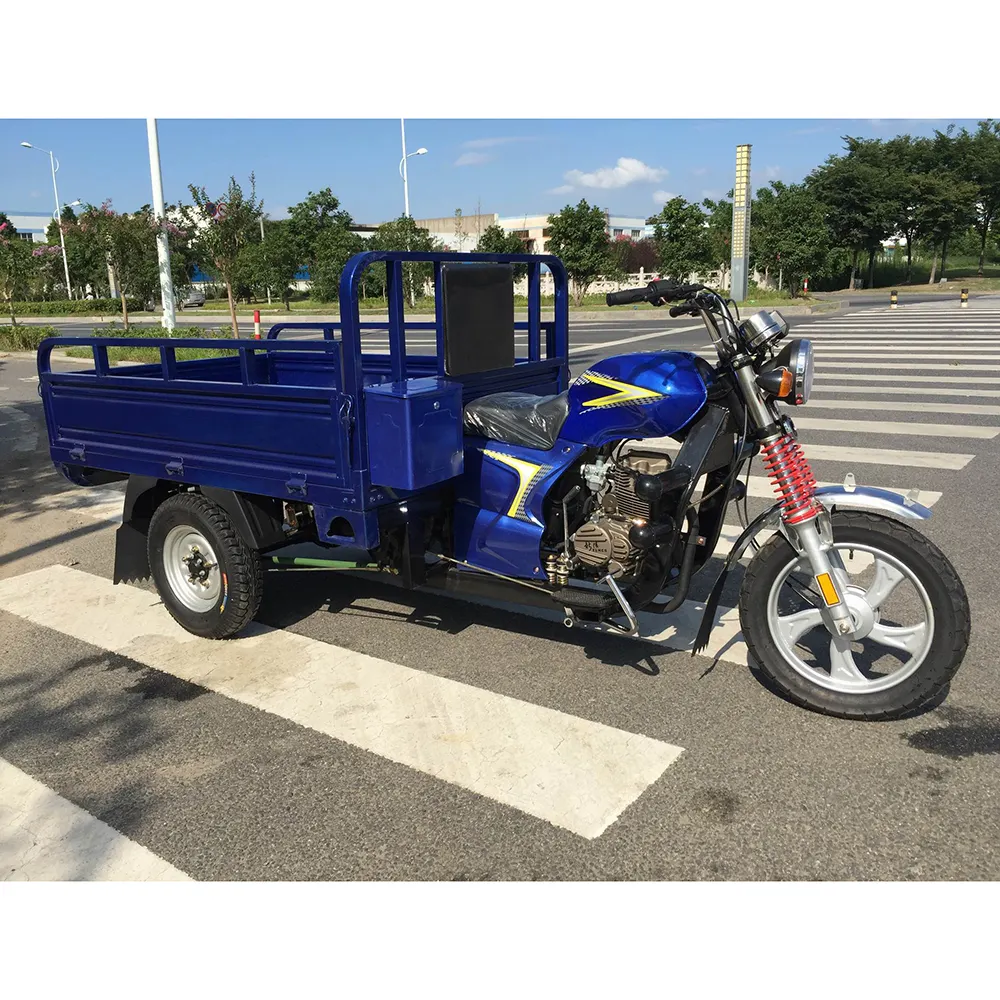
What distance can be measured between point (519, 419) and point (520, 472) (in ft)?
0.78

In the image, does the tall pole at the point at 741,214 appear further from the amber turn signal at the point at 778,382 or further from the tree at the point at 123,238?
the amber turn signal at the point at 778,382

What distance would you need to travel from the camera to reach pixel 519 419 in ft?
13.1

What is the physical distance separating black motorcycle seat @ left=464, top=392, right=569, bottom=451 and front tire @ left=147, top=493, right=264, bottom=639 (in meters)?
1.31

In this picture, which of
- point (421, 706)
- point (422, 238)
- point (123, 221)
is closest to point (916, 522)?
point (421, 706)

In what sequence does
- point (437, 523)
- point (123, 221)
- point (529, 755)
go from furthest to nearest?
point (123, 221) < point (437, 523) < point (529, 755)

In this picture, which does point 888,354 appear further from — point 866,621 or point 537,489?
point 537,489

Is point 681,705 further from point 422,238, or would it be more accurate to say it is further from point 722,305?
point 422,238

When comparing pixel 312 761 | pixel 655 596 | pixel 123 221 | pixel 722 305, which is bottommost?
pixel 312 761

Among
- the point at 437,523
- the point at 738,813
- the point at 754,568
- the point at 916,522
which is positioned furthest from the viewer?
the point at 916,522

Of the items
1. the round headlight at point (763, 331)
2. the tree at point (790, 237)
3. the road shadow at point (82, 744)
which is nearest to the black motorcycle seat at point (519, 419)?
the round headlight at point (763, 331)

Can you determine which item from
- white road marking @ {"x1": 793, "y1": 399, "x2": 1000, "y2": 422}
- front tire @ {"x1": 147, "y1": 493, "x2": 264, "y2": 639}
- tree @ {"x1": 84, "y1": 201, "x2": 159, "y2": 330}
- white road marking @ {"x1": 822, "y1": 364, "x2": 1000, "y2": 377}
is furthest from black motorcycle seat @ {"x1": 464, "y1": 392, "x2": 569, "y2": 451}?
tree @ {"x1": 84, "y1": 201, "x2": 159, "y2": 330}

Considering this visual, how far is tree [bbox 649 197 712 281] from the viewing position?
1236 inches

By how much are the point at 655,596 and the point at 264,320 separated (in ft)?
108

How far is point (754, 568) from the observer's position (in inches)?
144
